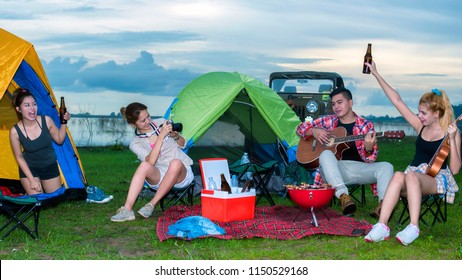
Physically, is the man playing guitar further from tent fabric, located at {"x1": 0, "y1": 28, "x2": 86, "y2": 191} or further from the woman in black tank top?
tent fabric, located at {"x1": 0, "y1": 28, "x2": 86, "y2": 191}

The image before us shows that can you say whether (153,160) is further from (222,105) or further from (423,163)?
(423,163)

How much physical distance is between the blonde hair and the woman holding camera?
7.47ft

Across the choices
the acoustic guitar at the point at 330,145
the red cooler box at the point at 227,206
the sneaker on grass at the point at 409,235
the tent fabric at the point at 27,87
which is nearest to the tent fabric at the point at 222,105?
the acoustic guitar at the point at 330,145

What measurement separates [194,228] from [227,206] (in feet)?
1.83

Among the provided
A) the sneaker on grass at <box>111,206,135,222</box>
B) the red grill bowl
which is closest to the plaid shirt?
the red grill bowl

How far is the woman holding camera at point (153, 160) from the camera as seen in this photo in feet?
19.1

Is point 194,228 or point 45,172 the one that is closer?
point 194,228

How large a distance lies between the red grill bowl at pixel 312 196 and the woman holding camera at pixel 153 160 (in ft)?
3.97

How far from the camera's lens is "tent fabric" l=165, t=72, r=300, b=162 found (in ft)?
23.7

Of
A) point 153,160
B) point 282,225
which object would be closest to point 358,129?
point 282,225

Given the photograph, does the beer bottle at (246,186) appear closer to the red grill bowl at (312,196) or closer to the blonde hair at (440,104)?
the red grill bowl at (312,196)

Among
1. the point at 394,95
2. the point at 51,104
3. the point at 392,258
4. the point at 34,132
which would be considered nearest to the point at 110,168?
the point at 51,104

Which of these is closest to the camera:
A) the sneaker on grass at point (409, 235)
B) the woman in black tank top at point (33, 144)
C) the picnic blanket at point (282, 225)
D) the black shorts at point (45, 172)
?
the sneaker on grass at point (409, 235)

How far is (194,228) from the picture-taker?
4.91 metres
